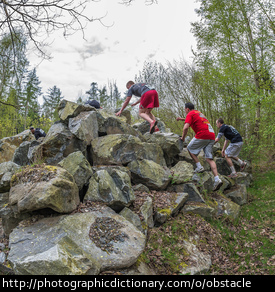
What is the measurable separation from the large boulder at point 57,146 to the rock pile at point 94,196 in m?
0.03

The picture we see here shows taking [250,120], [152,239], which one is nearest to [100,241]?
[152,239]

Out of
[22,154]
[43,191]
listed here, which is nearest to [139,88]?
[43,191]

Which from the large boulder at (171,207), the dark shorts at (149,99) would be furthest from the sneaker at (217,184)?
the dark shorts at (149,99)

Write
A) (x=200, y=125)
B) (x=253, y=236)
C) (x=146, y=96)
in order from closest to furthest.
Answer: (x=253, y=236)
(x=200, y=125)
(x=146, y=96)

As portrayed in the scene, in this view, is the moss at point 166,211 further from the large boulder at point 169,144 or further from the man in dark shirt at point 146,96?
the man in dark shirt at point 146,96

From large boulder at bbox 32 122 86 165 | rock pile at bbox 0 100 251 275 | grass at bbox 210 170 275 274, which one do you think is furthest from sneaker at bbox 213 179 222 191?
large boulder at bbox 32 122 86 165

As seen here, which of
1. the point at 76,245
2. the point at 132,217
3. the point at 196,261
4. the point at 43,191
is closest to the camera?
the point at 76,245

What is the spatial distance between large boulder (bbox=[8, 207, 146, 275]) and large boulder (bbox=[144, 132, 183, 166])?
3489mm

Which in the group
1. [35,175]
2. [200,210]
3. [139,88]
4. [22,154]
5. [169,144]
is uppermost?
[139,88]

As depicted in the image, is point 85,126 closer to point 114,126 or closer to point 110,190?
point 114,126

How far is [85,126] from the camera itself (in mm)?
6285

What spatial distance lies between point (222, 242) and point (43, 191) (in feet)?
13.2

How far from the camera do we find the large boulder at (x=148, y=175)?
5684 mm
